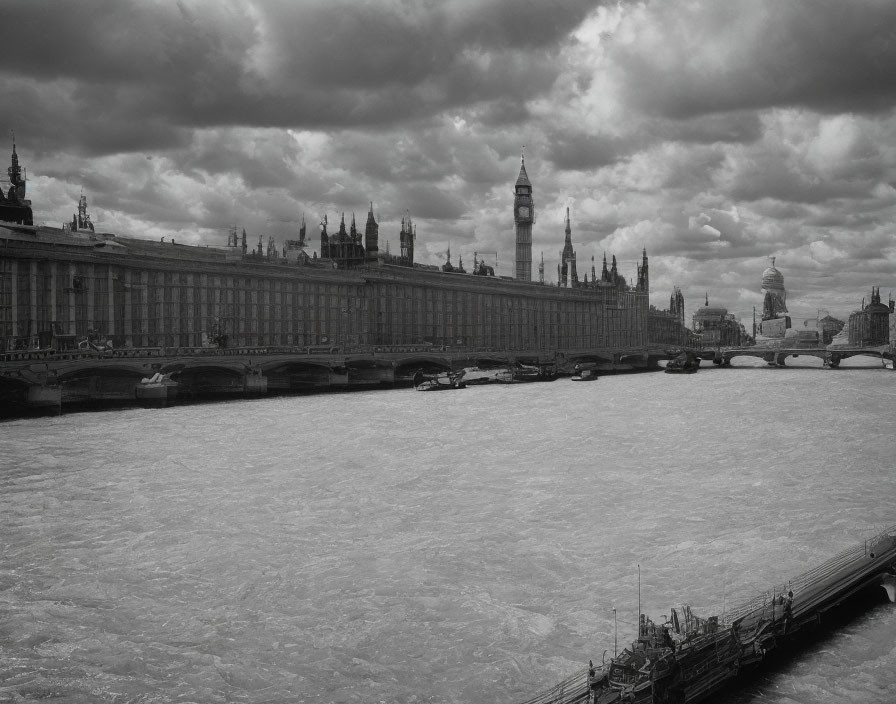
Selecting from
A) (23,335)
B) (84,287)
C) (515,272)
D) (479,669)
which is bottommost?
(479,669)

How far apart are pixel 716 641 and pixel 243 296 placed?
96925 mm

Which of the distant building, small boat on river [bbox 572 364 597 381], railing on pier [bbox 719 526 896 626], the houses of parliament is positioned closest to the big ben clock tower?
the houses of parliament

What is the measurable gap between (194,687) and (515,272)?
184869 mm

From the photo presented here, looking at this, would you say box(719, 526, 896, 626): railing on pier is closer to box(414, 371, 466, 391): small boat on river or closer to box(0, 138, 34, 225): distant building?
box(414, 371, 466, 391): small boat on river

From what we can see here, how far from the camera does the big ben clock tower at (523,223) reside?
195500mm

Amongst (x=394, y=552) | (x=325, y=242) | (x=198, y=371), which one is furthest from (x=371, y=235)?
(x=394, y=552)

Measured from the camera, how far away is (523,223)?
19600cm

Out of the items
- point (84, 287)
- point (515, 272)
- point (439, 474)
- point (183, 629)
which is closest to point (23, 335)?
point (84, 287)

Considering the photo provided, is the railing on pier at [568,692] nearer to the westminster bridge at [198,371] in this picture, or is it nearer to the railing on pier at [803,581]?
the railing on pier at [803,581]

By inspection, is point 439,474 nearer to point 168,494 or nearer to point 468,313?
point 168,494

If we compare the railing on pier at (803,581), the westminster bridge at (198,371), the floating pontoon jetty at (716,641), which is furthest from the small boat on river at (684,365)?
the floating pontoon jetty at (716,641)

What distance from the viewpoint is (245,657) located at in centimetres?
A: 1838

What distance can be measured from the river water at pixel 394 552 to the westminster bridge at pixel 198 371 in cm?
510

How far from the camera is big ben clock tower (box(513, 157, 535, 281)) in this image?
19550 centimetres
